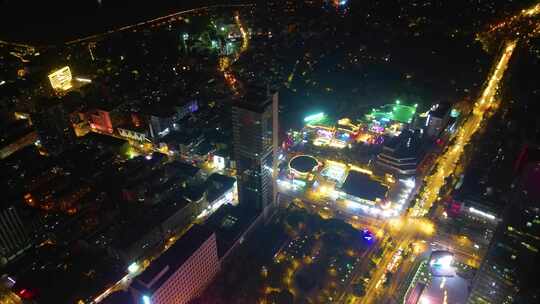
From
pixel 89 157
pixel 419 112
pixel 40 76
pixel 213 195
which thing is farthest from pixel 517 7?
pixel 40 76

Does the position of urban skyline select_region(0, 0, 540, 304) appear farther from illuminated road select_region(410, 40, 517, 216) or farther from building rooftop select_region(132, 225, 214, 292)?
illuminated road select_region(410, 40, 517, 216)

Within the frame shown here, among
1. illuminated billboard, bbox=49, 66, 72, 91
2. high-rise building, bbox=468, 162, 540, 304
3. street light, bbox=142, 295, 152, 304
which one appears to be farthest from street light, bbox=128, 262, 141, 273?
illuminated billboard, bbox=49, 66, 72, 91

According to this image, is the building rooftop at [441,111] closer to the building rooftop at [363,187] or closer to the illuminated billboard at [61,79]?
the building rooftop at [363,187]

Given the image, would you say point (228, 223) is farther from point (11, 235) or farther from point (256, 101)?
point (11, 235)

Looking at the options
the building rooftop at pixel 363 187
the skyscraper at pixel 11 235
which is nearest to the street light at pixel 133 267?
the skyscraper at pixel 11 235

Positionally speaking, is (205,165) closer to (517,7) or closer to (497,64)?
(497,64)

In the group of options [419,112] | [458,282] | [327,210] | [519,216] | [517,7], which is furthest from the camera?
[517,7]
